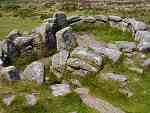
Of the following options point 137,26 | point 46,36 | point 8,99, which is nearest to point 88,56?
point 46,36

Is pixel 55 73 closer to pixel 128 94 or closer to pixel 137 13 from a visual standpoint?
pixel 128 94

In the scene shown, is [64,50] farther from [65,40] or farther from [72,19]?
[72,19]

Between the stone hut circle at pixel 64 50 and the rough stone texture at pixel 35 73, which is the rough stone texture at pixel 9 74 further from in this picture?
the rough stone texture at pixel 35 73

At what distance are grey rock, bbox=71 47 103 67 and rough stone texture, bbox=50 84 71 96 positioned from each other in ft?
7.96

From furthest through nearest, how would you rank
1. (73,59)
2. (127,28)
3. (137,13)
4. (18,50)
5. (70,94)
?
(137,13) < (127,28) < (18,50) < (73,59) < (70,94)

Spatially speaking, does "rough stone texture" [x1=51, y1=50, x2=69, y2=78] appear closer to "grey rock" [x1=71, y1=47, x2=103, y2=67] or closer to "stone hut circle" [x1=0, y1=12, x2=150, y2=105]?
"stone hut circle" [x1=0, y1=12, x2=150, y2=105]

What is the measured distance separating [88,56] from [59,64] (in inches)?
69.9

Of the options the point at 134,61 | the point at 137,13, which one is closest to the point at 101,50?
the point at 134,61

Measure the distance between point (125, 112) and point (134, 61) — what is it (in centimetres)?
596

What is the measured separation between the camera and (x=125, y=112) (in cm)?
1808

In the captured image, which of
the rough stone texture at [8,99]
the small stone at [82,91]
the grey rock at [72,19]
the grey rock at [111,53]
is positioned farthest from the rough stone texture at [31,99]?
the grey rock at [72,19]

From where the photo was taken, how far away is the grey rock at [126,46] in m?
25.2

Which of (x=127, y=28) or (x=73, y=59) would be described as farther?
(x=127, y=28)

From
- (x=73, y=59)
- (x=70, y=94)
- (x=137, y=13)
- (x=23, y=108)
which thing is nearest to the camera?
(x=23, y=108)
